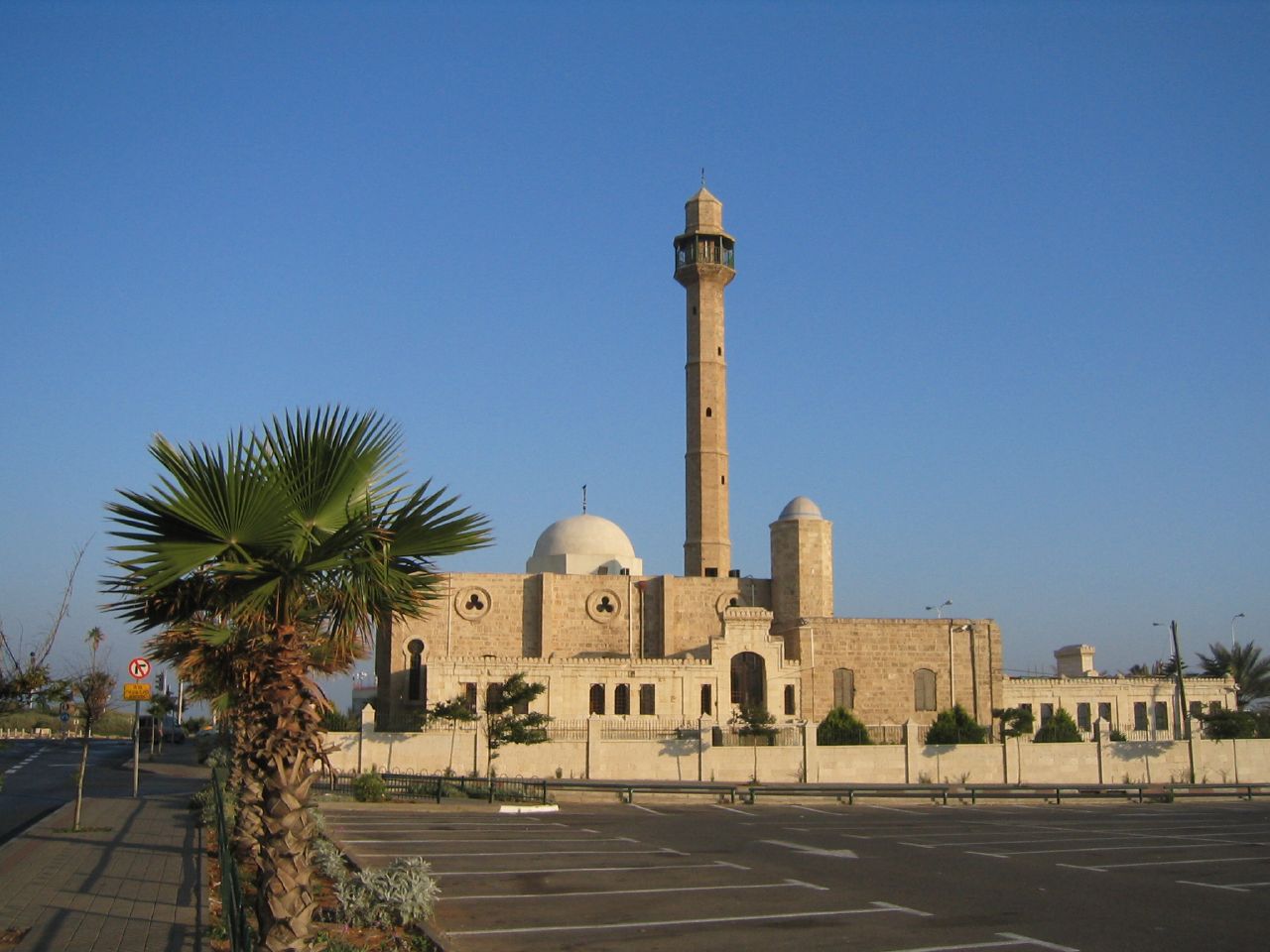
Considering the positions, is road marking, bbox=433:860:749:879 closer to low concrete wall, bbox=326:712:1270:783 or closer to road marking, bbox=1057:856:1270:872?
road marking, bbox=1057:856:1270:872

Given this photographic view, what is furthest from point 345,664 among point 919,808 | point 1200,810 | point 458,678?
point 458,678

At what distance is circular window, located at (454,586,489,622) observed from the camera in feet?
147

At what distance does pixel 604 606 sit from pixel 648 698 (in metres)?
5.93

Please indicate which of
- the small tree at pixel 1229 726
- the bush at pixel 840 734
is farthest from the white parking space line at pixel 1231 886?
the small tree at pixel 1229 726

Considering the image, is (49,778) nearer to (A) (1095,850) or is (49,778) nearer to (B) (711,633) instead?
(A) (1095,850)

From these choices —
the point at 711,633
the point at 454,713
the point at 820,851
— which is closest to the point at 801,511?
the point at 711,633

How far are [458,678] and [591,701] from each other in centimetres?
480

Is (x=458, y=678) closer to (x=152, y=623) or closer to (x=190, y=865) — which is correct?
(x=190, y=865)

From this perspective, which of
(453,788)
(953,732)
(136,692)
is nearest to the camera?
(136,692)

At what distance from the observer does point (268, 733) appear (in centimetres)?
797

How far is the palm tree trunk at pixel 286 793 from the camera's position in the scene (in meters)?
7.75

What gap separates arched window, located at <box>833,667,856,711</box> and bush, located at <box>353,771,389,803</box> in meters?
24.2

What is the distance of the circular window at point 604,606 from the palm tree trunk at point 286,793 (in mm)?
37816

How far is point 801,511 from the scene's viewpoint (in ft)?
153
